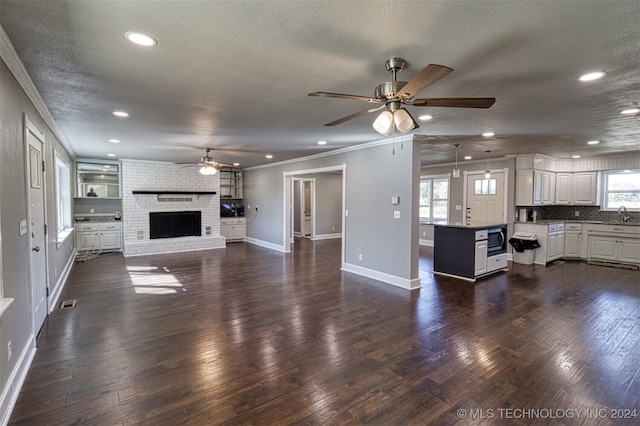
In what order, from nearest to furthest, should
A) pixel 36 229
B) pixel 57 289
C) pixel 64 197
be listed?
pixel 36 229
pixel 57 289
pixel 64 197

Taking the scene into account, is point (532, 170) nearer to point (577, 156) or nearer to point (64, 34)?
point (577, 156)

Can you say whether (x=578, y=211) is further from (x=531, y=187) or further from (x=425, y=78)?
(x=425, y=78)

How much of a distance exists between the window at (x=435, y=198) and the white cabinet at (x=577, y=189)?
8.55 ft

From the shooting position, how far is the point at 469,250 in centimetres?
561

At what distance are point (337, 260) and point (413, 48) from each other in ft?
18.6

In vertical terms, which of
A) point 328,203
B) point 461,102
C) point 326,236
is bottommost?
point 326,236

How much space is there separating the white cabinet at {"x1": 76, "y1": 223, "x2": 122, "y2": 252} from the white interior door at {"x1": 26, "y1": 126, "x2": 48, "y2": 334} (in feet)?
15.7

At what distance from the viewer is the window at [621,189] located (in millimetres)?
7098

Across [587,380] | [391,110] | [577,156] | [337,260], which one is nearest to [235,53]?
[391,110]

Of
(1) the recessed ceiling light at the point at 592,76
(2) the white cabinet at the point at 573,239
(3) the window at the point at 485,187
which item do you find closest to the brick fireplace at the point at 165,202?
(3) the window at the point at 485,187

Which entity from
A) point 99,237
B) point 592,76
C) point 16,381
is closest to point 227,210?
point 99,237

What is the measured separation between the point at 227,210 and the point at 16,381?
824cm

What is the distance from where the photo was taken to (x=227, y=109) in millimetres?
3514

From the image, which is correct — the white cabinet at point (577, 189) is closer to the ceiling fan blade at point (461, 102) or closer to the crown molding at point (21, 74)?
the ceiling fan blade at point (461, 102)
